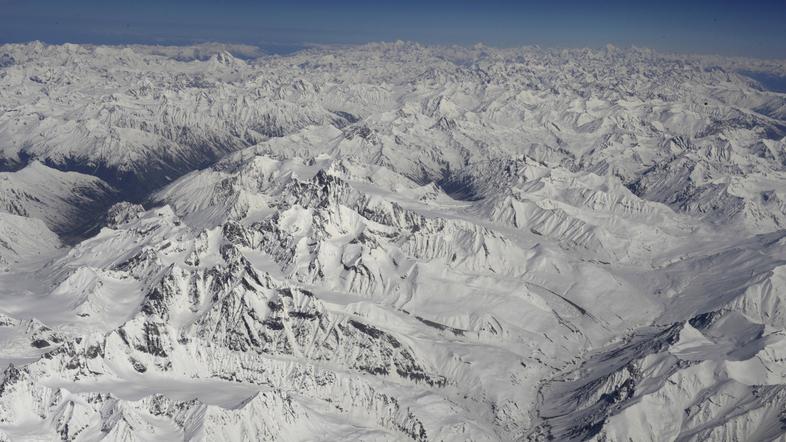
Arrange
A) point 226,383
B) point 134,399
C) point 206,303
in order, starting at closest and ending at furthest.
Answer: point 134,399
point 226,383
point 206,303

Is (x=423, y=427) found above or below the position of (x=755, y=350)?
below

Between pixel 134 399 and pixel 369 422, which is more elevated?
pixel 134 399

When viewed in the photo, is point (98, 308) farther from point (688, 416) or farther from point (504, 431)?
point (688, 416)

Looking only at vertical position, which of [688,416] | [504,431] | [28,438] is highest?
[28,438]

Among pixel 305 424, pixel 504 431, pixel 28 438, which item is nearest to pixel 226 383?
pixel 305 424

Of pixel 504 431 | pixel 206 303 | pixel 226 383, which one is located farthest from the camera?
pixel 206 303

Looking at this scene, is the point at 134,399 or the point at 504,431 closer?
the point at 134,399

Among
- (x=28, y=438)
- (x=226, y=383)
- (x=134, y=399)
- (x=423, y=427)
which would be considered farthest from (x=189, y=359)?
(x=423, y=427)

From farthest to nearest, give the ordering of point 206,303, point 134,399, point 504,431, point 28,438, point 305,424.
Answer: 1. point 206,303
2. point 504,431
3. point 305,424
4. point 134,399
5. point 28,438

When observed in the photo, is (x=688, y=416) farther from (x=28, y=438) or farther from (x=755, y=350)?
(x=28, y=438)
